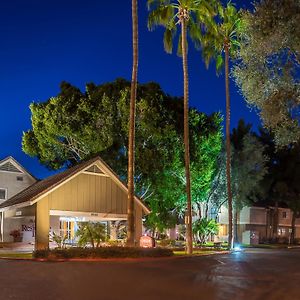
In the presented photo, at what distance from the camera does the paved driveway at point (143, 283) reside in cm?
1273

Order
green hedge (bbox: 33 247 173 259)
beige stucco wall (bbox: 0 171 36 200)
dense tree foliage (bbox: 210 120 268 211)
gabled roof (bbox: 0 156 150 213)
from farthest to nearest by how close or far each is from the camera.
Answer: dense tree foliage (bbox: 210 120 268 211)
beige stucco wall (bbox: 0 171 36 200)
gabled roof (bbox: 0 156 150 213)
green hedge (bbox: 33 247 173 259)

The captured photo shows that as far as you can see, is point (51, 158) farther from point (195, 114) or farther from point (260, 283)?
→ point (260, 283)

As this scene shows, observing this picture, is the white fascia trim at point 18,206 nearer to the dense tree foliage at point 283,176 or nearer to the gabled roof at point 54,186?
the gabled roof at point 54,186

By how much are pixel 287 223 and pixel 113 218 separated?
3798 cm

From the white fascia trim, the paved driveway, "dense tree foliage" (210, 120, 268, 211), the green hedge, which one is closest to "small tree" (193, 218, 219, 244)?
"dense tree foliage" (210, 120, 268, 211)

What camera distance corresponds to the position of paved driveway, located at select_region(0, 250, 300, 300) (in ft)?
41.8

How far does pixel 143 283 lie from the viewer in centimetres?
1527

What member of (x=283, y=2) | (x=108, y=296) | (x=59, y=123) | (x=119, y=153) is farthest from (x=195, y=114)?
(x=108, y=296)

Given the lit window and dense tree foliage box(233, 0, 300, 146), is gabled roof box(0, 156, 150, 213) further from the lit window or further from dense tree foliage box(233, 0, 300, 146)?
dense tree foliage box(233, 0, 300, 146)

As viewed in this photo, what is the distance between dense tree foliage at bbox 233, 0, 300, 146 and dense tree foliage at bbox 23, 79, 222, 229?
21313 millimetres

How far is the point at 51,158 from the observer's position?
143 feet

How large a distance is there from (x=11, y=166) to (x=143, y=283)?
25.8 metres

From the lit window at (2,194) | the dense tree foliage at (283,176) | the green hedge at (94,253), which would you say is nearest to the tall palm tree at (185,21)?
the green hedge at (94,253)

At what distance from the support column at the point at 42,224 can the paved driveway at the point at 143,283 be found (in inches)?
421
